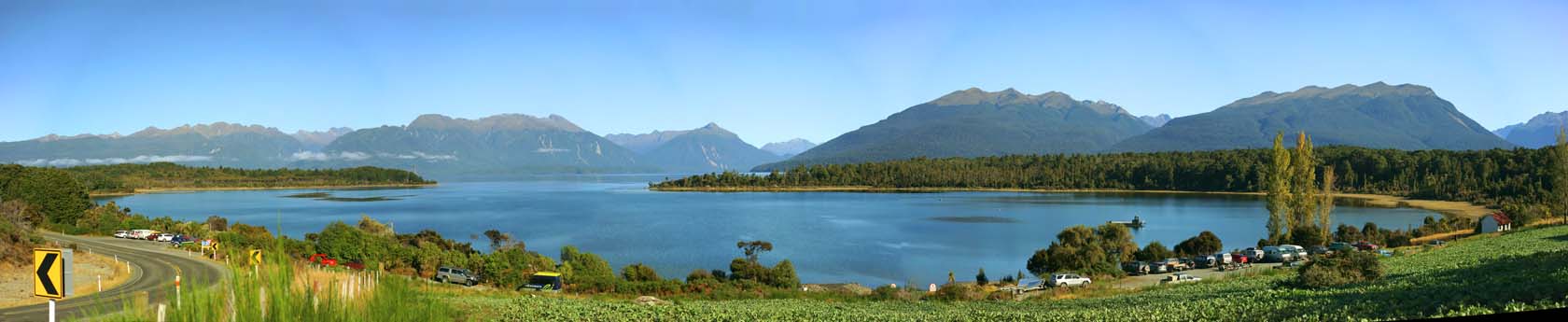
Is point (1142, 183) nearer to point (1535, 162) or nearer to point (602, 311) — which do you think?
point (1535, 162)

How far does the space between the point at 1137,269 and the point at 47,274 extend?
31.1 m

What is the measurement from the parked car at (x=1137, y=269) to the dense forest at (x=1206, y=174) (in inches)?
1897

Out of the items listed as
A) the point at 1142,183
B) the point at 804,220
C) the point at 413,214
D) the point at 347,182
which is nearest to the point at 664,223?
the point at 804,220

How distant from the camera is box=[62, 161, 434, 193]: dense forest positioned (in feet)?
387

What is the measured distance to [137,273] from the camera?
2183cm

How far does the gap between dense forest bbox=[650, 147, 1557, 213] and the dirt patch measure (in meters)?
79.2

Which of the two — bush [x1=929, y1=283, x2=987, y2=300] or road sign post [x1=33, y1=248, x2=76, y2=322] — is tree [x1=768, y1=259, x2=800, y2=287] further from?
road sign post [x1=33, y1=248, x2=76, y2=322]

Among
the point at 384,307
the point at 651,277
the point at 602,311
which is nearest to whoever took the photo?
the point at 384,307

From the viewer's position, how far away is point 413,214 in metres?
75.7

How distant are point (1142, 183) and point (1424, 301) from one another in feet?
393

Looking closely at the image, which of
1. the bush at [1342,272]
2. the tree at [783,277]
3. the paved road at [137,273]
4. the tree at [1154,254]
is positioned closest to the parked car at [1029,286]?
the tree at [783,277]

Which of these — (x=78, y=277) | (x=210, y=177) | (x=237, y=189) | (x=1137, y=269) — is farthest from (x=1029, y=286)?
(x=210, y=177)

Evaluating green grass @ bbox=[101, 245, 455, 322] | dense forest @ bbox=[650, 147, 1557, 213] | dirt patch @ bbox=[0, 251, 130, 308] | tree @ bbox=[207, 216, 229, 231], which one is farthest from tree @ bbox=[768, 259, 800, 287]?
dense forest @ bbox=[650, 147, 1557, 213]

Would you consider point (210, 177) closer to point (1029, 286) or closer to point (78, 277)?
point (78, 277)
